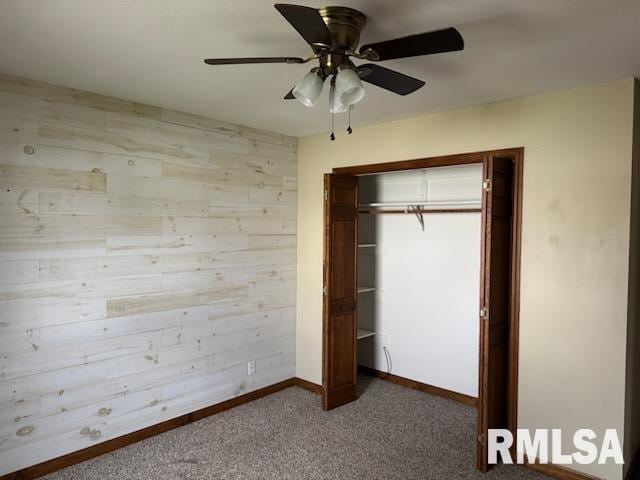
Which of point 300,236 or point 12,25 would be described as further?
point 300,236

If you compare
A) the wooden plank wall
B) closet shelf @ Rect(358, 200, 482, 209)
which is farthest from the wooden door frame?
the wooden plank wall

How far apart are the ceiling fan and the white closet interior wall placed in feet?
7.27

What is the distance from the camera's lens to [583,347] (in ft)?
8.98

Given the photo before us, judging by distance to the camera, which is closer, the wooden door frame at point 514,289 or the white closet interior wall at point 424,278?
the wooden door frame at point 514,289

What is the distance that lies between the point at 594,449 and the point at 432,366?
161 cm

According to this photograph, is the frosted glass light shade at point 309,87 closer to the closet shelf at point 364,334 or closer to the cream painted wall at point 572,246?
the cream painted wall at point 572,246

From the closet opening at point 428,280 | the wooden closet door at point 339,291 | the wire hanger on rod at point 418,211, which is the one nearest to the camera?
the closet opening at point 428,280

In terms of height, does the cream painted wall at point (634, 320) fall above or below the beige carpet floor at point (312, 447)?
above

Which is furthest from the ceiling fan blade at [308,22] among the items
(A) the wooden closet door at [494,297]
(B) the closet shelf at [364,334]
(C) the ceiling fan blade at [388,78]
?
(B) the closet shelf at [364,334]

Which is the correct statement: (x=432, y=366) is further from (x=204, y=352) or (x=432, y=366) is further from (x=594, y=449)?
(x=204, y=352)

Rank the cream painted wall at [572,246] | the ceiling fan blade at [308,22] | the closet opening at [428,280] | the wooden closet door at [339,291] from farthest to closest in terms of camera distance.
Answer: the wooden closet door at [339,291] < the closet opening at [428,280] < the cream painted wall at [572,246] < the ceiling fan blade at [308,22]

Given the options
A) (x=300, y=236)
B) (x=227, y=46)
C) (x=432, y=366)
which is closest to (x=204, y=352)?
(x=300, y=236)

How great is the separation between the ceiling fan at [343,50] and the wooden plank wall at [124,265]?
1.60 metres

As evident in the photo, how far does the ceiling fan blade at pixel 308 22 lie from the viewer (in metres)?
1.44
